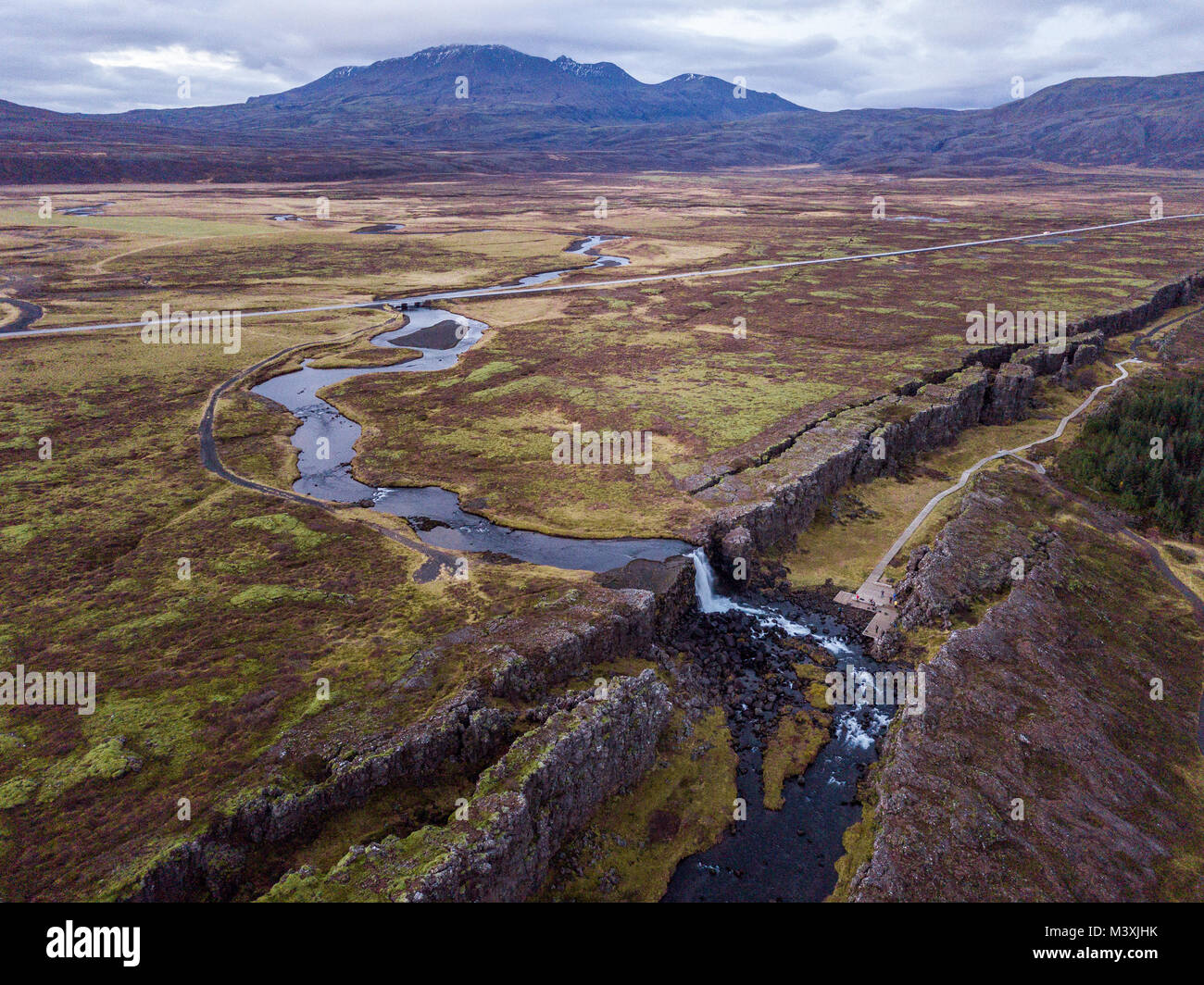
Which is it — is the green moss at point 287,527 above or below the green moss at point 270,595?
above

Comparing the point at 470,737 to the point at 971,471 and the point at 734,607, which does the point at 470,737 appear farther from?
the point at 971,471

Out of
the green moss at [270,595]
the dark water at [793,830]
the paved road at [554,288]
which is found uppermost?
the paved road at [554,288]

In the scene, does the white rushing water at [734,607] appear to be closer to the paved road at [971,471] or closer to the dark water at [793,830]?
the dark water at [793,830]

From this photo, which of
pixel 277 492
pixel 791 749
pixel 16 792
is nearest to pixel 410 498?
pixel 277 492

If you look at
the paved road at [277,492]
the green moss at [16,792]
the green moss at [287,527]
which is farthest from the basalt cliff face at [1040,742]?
the green moss at [287,527]

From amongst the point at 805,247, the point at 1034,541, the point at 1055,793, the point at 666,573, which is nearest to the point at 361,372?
the point at 666,573

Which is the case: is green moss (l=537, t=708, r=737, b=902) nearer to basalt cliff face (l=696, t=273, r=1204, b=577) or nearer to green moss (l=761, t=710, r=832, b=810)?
green moss (l=761, t=710, r=832, b=810)

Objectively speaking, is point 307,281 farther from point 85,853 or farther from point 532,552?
point 85,853
